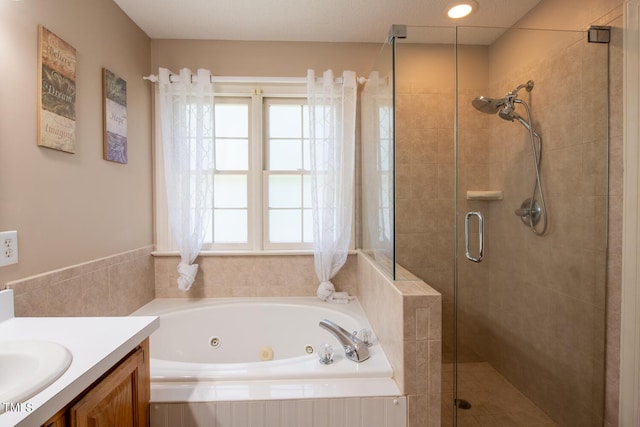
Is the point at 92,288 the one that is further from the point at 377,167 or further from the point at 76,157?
the point at 377,167

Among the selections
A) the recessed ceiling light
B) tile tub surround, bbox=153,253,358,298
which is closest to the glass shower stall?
the recessed ceiling light

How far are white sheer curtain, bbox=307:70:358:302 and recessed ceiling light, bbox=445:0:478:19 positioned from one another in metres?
0.67

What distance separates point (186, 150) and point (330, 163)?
981mm

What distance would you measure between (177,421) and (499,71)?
7.10 ft

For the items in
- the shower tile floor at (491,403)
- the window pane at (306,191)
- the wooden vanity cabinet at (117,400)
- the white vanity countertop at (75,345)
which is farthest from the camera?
the window pane at (306,191)

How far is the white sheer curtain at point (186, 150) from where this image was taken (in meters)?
2.07

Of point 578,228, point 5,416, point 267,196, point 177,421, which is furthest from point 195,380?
point 578,228

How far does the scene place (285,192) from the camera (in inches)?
90.0

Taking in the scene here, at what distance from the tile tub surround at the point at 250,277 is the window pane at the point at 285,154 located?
664 millimetres

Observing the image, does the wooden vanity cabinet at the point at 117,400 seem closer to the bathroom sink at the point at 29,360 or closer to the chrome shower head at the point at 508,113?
the bathroom sink at the point at 29,360

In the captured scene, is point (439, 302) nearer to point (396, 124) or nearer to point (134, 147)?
point (396, 124)

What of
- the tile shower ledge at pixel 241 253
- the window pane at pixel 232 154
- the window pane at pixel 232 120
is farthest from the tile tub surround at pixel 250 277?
the window pane at pixel 232 120

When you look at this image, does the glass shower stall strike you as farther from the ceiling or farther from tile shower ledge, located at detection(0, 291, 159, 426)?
tile shower ledge, located at detection(0, 291, 159, 426)

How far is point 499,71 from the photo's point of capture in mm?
1596
